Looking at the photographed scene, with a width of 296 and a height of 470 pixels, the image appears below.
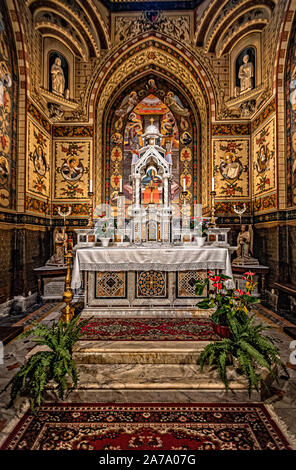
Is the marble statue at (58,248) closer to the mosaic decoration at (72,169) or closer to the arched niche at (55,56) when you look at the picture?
the mosaic decoration at (72,169)

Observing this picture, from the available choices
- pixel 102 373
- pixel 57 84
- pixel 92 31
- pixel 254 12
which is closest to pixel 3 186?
pixel 57 84

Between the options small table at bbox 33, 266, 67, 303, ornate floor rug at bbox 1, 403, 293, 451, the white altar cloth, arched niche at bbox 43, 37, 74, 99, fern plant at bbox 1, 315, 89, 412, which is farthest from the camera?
arched niche at bbox 43, 37, 74, 99

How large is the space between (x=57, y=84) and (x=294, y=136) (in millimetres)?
7886

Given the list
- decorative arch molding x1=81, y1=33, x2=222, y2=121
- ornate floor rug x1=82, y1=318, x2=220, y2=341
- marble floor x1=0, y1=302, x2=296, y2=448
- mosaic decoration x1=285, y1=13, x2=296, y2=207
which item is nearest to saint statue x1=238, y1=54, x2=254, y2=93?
decorative arch molding x1=81, y1=33, x2=222, y2=121

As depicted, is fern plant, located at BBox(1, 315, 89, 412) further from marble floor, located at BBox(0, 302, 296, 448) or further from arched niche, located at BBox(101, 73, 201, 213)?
arched niche, located at BBox(101, 73, 201, 213)

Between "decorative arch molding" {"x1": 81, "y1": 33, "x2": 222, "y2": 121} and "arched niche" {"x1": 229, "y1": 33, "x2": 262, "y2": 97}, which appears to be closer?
"arched niche" {"x1": 229, "y1": 33, "x2": 262, "y2": 97}

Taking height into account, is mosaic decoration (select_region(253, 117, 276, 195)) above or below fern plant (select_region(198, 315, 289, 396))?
above

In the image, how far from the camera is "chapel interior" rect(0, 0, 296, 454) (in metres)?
5.49

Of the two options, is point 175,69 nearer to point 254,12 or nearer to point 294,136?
point 254,12

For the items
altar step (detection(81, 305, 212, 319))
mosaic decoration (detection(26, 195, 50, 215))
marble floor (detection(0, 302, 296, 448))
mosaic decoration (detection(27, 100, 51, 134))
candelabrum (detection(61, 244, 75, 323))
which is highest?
mosaic decoration (detection(27, 100, 51, 134))

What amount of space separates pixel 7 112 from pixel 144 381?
7277 millimetres

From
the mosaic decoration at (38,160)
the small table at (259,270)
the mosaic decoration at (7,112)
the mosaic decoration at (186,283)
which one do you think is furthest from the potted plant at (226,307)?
the mosaic decoration at (38,160)

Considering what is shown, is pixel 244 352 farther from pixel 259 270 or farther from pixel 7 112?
A: pixel 7 112

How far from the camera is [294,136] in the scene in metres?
6.85
